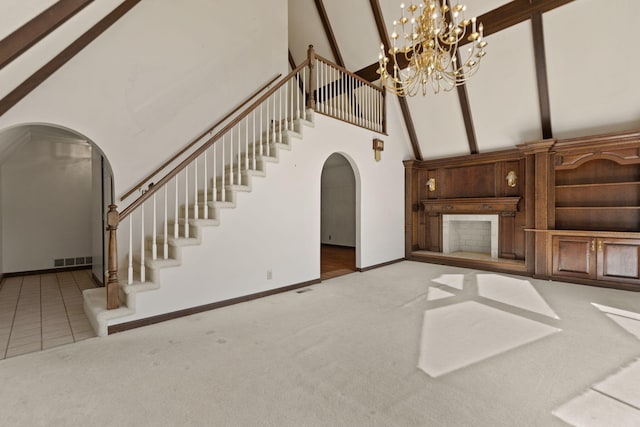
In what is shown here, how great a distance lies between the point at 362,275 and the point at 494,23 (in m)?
4.59

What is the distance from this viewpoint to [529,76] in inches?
182

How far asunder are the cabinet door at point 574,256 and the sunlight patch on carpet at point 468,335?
91.2 inches

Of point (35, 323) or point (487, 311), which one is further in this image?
point (487, 311)

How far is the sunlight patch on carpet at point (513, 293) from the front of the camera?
3.50m

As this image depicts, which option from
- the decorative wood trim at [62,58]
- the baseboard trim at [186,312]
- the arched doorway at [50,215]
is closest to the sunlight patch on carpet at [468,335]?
the baseboard trim at [186,312]

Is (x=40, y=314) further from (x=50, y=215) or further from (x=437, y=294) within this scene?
(x=437, y=294)

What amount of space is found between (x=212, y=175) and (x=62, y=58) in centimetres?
209

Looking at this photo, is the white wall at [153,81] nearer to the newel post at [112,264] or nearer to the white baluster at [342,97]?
the newel post at [112,264]

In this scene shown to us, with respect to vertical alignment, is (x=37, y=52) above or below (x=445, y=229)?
above

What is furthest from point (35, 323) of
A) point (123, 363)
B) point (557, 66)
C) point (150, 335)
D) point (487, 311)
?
point (557, 66)

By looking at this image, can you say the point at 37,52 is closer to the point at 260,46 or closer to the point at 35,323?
the point at 35,323

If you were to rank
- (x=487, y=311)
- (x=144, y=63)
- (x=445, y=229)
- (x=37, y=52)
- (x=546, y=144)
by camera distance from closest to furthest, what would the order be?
(x=37, y=52) < (x=487, y=311) < (x=144, y=63) < (x=546, y=144) < (x=445, y=229)

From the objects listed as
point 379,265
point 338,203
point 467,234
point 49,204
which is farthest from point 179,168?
point 338,203

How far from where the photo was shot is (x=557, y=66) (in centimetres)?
435
